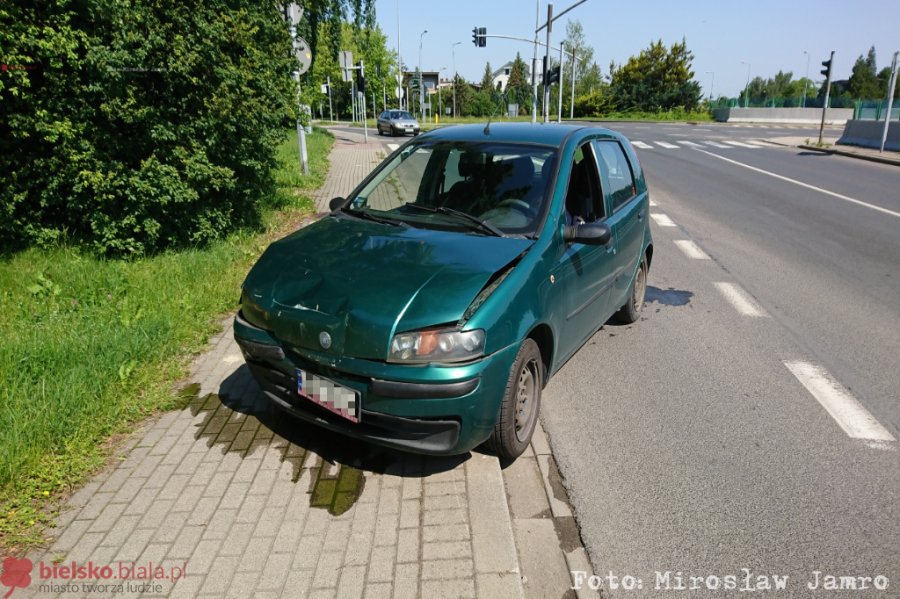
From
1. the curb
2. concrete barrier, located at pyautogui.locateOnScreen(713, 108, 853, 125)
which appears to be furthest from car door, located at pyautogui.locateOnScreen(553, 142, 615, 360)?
concrete barrier, located at pyautogui.locateOnScreen(713, 108, 853, 125)

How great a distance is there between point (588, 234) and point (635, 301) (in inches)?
94.1

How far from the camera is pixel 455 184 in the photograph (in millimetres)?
4543

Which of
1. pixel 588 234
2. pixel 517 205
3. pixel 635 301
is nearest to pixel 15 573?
pixel 517 205

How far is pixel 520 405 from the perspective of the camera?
3.67 metres

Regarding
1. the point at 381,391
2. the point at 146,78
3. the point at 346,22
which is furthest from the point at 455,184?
the point at 346,22

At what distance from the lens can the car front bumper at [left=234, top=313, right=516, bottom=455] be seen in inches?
120

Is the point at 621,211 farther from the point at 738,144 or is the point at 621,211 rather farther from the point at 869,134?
the point at 738,144

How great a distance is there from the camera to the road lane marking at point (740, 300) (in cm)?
642

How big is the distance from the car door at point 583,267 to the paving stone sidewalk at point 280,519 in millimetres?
1102

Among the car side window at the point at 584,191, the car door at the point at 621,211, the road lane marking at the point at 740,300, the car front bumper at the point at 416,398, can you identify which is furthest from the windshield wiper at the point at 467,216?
the road lane marking at the point at 740,300

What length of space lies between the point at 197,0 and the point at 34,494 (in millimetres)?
5503

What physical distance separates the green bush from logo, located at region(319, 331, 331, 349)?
173 inches

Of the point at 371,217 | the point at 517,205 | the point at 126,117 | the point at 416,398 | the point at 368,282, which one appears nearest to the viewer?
the point at 416,398

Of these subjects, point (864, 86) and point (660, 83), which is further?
point (864, 86)
